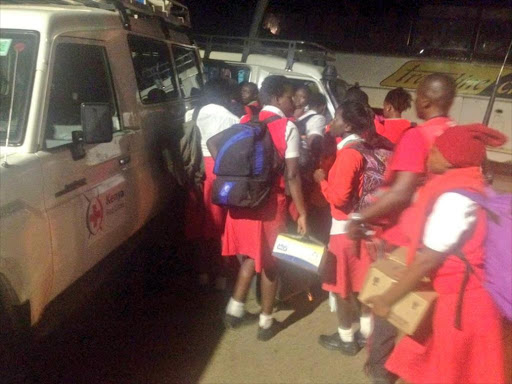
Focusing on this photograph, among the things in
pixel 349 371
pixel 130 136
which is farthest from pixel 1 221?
pixel 349 371

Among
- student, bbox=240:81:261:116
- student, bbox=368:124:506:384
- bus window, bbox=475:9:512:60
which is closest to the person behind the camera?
student, bbox=368:124:506:384

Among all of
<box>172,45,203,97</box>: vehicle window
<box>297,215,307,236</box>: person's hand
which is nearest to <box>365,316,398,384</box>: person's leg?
<box>297,215,307,236</box>: person's hand

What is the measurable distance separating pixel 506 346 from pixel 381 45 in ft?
44.1

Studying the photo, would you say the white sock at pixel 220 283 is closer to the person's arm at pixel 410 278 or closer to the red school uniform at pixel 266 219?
the red school uniform at pixel 266 219

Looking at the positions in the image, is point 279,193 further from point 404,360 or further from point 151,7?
point 151,7

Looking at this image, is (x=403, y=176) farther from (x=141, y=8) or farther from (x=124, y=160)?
(x=141, y=8)

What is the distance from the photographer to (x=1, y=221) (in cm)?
220

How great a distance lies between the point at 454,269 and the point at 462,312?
0.19 metres

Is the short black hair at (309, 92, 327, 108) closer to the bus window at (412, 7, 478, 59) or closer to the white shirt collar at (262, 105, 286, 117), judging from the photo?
the white shirt collar at (262, 105, 286, 117)

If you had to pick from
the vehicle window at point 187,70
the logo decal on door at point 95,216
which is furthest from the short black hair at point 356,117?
the vehicle window at point 187,70

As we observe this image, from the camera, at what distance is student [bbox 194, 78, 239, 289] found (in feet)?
13.3

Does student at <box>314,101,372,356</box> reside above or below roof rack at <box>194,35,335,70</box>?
below

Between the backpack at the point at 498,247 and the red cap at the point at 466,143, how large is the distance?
155 mm

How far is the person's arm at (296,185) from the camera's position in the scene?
11.4ft
